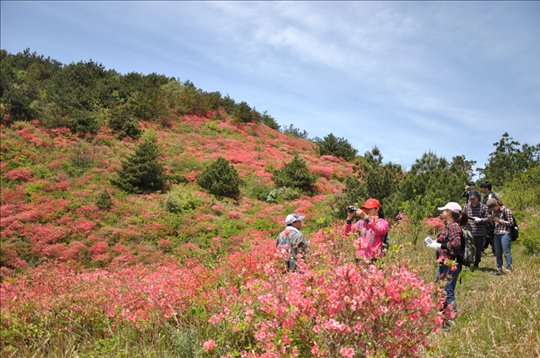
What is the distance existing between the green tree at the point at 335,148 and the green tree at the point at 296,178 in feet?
29.3

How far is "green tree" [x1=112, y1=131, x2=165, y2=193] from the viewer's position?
56.2ft

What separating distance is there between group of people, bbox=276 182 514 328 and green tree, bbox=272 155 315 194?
12.0m

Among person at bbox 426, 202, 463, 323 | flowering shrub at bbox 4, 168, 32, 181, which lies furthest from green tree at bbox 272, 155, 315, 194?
person at bbox 426, 202, 463, 323

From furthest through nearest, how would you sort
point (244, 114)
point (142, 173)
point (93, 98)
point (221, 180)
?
1. point (244, 114)
2. point (93, 98)
3. point (221, 180)
4. point (142, 173)

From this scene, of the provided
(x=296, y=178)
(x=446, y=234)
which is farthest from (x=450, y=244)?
(x=296, y=178)

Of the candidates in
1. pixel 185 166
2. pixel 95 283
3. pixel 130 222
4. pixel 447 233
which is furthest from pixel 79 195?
pixel 447 233

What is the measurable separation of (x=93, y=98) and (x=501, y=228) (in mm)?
26259

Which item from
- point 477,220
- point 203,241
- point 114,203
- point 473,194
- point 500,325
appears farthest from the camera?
point 114,203

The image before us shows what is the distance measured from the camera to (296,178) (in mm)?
19969

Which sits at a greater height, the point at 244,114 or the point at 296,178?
the point at 244,114

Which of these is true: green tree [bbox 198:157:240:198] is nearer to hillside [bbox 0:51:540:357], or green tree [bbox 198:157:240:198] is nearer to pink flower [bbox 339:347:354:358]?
hillside [bbox 0:51:540:357]

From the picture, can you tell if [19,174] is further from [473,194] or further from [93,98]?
[473,194]

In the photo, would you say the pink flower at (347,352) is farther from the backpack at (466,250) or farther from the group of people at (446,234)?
the backpack at (466,250)

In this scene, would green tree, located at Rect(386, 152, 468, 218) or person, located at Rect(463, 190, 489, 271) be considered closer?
person, located at Rect(463, 190, 489, 271)
